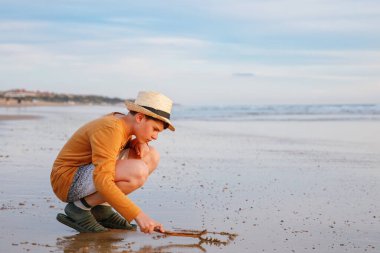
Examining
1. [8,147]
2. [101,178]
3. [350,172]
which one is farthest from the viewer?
[8,147]

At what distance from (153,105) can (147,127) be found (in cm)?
18

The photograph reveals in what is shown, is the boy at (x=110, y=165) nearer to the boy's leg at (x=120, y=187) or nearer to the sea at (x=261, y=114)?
the boy's leg at (x=120, y=187)

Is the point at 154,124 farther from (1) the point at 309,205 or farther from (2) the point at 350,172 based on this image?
(2) the point at 350,172

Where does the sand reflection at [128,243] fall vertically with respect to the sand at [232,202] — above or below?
below

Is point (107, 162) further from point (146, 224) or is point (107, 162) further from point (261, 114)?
point (261, 114)

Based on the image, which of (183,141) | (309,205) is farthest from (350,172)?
(183,141)

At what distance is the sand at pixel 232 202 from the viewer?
4168 millimetres

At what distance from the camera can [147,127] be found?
4168mm

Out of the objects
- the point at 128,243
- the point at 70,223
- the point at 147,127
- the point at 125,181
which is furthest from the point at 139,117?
the point at 70,223

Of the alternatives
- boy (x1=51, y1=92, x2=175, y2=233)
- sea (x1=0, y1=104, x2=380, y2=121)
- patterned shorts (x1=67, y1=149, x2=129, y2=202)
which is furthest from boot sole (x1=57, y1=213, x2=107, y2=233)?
sea (x1=0, y1=104, x2=380, y2=121)

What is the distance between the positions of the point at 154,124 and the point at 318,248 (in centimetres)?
138

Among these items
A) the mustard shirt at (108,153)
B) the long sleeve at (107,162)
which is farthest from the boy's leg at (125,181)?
the long sleeve at (107,162)

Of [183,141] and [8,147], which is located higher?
[183,141]

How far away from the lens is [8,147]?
10.3 metres
